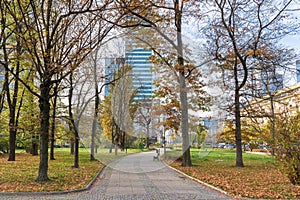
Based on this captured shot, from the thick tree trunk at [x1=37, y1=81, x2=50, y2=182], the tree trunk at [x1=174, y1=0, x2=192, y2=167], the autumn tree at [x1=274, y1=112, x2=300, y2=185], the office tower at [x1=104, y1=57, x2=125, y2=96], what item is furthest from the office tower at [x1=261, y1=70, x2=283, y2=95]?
the thick tree trunk at [x1=37, y1=81, x2=50, y2=182]

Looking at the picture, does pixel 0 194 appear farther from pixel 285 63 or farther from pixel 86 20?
pixel 285 63

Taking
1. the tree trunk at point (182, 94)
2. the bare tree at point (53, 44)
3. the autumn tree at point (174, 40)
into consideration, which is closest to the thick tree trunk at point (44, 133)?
the bare tree at point (53, 44)

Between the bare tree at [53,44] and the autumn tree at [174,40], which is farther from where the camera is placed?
the autumn tree at [174,40]

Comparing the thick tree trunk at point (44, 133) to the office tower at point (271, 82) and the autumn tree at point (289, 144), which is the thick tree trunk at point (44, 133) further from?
the office tower at point (271, 82)

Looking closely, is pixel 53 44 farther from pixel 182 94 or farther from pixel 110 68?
pixel 182 94

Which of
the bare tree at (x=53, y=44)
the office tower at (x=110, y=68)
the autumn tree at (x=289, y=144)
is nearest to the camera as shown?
the autumn tree at (x=289, y=144)

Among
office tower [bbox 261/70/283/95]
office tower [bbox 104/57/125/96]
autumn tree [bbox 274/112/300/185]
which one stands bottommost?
autumn tree [bbox 274/112/300/185]

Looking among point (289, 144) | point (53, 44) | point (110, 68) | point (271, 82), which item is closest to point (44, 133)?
point (53, 44)

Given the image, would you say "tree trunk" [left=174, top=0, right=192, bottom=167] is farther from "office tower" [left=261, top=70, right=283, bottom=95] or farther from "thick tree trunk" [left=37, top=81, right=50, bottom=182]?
"thick tree trunk" [left=37, top=81, right=50, bottom=182]

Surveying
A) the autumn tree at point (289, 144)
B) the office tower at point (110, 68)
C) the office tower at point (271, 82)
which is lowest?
the autumn tree at point (289, 144)

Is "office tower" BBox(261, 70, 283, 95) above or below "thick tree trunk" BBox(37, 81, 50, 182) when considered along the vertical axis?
above

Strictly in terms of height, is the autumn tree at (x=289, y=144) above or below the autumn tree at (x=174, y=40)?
below

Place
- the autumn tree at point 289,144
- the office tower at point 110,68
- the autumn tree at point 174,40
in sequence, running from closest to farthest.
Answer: the autumn tree at point 289,144 < the autumn tree at point 174,40 < the office tower at point 110,68

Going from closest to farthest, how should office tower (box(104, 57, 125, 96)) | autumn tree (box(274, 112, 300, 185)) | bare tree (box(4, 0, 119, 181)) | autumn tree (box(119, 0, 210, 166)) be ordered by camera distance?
Result: autumn tree (box(274, 112, 300, 185)) → bare tree (box(4, 0, 119, 181)) → autumn tree (box(119, 0, 210, 166)) → office tower (box(104, 57, 125, 96))
